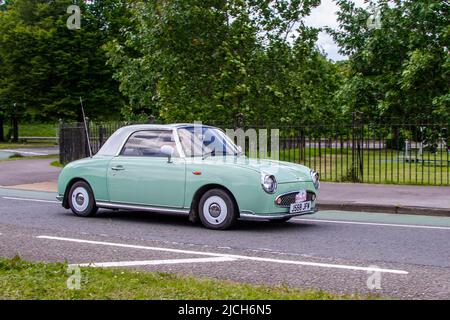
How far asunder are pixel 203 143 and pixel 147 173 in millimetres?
1014

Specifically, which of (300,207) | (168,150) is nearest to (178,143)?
(168,150)

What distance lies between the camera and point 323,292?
5613mm

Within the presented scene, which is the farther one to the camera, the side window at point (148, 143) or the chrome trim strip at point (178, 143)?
the side window at point (148, 143)

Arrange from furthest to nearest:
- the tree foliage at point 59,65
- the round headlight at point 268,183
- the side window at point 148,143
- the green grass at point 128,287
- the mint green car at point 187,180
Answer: the tree foliage at point 59,65
the side window at point 148,143
the mint green car at point 187,180
the round headlight at point 268,183
the green grass at point 128,287

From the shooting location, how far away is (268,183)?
9.38m

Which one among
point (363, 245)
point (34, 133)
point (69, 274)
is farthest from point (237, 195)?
point (34, 133)

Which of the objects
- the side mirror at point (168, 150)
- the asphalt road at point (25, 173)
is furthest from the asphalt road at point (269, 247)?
the asphalt road at point (25, 173)

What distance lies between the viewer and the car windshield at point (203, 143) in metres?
10.4

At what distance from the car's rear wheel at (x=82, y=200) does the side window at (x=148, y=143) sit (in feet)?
3.20

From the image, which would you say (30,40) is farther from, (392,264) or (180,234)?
(392,264)

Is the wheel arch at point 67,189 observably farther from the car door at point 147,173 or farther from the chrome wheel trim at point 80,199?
the car door at point 147,173

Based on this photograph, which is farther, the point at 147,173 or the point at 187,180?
the point at 147,173

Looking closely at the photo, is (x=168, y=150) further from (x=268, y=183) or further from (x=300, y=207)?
(x=300, y=207)

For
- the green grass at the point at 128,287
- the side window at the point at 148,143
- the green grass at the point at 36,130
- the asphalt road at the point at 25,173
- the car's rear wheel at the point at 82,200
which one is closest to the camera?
the green grass at the point at 128,287
